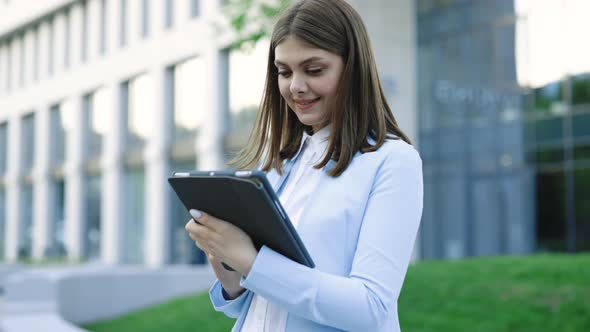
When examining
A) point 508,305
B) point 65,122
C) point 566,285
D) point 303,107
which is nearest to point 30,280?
point 508,305

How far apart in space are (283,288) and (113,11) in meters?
29.0

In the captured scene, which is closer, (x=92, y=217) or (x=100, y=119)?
(x=100, y=119)

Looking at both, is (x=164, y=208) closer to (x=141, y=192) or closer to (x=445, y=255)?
(x=141, y=192)

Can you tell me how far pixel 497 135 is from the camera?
61.7 ft

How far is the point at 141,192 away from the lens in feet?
87.7

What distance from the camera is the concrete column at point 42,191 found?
33594mm

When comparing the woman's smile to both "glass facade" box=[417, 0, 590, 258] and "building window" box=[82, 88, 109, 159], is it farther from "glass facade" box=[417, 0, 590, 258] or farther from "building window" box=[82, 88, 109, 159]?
"building window" box=[82, 88, 109, 159]

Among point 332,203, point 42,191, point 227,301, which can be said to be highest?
point 332,203

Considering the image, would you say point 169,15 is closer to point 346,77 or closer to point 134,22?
point 134,22

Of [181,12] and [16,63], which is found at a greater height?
[16,63]

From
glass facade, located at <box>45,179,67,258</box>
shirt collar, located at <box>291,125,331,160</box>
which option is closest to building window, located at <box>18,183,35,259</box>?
→ glass facade, located at <box>45,179,67,258</box>

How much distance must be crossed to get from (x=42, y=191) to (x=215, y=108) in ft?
48.5

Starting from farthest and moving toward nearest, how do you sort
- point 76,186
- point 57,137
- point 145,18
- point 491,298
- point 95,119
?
point 57,137 < point 76,186 < point 95,119 < point 145,18 < point 491,298

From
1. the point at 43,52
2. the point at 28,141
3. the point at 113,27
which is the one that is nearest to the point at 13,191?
the point at 28,141
